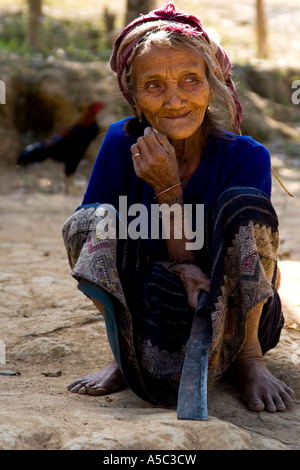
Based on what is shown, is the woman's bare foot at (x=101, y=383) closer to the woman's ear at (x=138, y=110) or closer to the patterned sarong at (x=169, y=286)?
the patterned sarong at (x=169, y=286)

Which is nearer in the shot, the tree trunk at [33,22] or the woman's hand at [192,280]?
the woman's hand at [192,280]

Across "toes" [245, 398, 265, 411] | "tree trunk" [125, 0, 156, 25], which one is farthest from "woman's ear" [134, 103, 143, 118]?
"tree trunk" [125, 0, 156, 25]

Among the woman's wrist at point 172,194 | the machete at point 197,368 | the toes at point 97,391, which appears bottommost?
the toes at point 97,391

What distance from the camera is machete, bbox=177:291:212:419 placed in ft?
6.69

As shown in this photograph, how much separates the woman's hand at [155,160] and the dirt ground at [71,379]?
0.85 m

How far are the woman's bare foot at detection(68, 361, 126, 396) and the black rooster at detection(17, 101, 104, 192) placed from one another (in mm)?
5539

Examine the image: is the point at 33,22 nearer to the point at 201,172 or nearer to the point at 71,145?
the point at 71,145

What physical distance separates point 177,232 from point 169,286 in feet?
0.69

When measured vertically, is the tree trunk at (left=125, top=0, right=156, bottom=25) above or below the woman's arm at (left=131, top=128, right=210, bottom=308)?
above

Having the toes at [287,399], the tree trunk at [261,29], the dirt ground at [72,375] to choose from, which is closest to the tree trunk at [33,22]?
the tree trunk at [261,29]

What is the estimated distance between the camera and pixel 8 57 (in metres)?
9.73

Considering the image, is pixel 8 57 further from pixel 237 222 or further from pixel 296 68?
pixel 237 222

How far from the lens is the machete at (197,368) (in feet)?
6.69

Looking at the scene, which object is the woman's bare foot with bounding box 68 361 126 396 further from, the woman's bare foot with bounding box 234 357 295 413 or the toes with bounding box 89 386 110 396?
the woman's bare foot with bounding box 234 357 295 413
